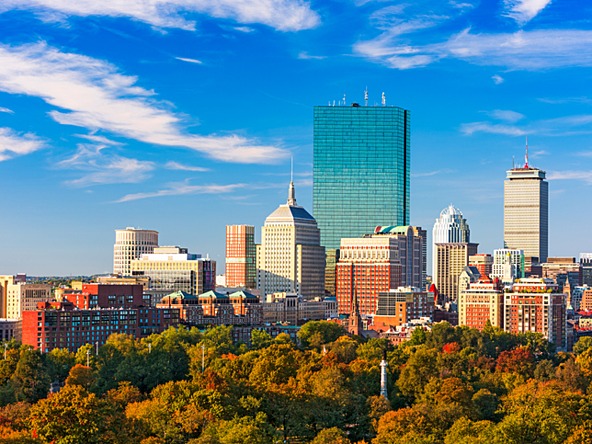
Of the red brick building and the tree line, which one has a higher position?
the red brick building

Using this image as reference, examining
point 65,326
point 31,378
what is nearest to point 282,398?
point 31,378

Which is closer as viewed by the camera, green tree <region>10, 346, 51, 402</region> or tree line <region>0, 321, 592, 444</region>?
tree line <region>0, 321, 592, 444</region>

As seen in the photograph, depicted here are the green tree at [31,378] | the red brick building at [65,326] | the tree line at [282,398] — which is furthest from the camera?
the red brick building at [65,326]

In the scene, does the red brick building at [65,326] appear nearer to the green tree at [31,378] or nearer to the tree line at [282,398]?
the tree line at [282,398]

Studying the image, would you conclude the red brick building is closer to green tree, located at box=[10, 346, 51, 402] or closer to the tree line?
the tree line

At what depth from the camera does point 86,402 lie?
309 ft

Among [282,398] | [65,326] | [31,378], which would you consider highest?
[65,326]

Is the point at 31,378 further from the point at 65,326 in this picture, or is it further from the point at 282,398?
the point at 65,326

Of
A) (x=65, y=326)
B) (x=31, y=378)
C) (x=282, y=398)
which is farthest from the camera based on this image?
(x=65, y=326)

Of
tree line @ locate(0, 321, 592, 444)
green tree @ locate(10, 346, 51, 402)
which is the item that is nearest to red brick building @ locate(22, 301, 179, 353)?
tree line @ locate(0, 321, 592, 444)

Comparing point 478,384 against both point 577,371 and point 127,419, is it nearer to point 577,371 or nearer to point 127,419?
point 577,371

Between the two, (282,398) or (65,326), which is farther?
(65,326)

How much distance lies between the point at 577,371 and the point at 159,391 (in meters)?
60.1

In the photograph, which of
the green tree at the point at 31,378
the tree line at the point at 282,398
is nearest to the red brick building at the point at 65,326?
the tree line at the point at 282,398
